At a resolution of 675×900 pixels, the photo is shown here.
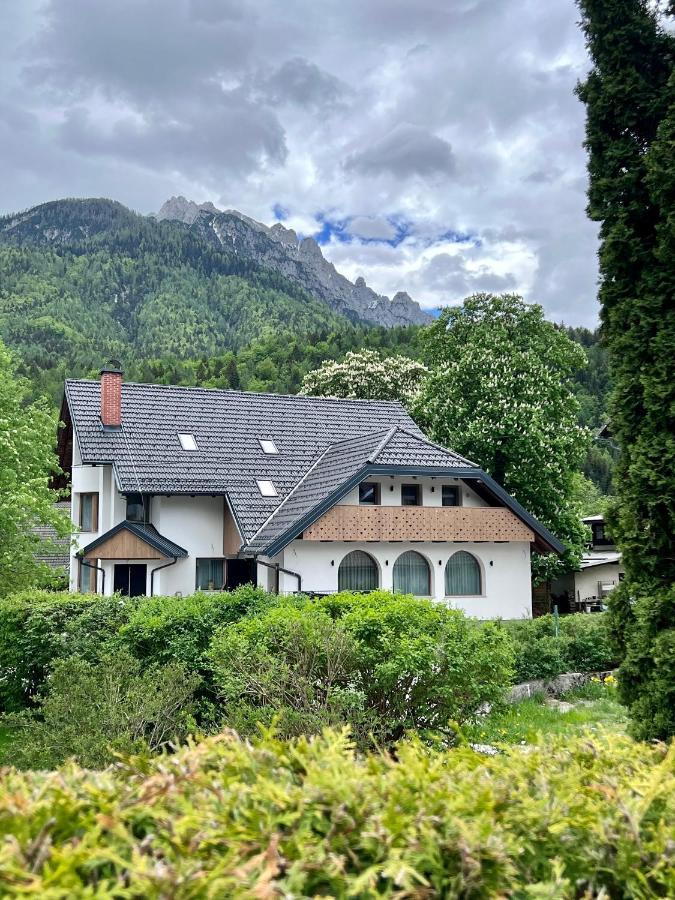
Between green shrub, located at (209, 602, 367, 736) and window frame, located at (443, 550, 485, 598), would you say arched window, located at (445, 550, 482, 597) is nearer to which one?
window frame, located at (443, 550, 485, 598)

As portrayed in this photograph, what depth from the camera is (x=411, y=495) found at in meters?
24.8

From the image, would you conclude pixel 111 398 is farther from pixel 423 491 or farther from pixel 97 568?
pixel 423 491

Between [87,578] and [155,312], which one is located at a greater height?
[155,312]

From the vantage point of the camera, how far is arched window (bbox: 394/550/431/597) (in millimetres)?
24094

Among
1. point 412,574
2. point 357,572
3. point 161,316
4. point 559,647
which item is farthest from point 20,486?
point 161,316

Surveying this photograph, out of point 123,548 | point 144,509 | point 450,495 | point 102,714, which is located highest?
point 450,495

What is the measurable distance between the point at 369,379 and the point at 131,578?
2250cm

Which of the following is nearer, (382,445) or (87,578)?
(382,445)

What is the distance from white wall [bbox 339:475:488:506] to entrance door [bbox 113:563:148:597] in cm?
718

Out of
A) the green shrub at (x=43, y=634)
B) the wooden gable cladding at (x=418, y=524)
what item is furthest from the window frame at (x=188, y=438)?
the green shrub at (x=43, y=634)

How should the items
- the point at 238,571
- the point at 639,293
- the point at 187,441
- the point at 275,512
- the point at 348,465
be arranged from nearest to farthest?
the point at 639,293 < the point at 348,465 < the point at 275,512 < the point at 238,571 < the point at 187,441

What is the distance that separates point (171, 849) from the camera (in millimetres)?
2273

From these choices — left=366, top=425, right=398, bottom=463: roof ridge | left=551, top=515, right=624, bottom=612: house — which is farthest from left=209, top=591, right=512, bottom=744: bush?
left=551, top=515, right=624, bottom=612: house

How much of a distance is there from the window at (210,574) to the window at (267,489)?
2685mm
